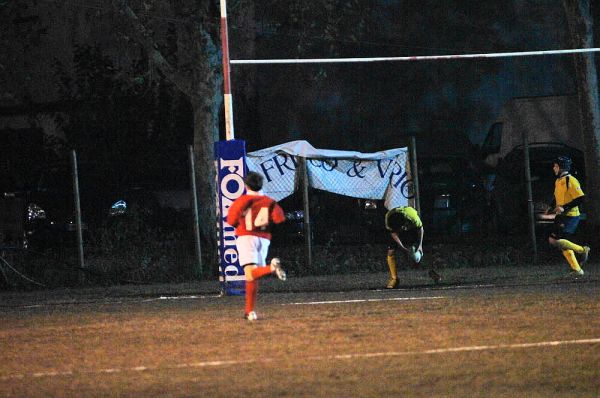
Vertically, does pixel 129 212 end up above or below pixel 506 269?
above

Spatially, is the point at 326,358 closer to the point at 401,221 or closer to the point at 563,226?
the point at 401,221

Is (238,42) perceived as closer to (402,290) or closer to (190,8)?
(190,8)

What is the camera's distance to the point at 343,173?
78.2 feet

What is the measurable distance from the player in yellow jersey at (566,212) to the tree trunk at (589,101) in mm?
5414

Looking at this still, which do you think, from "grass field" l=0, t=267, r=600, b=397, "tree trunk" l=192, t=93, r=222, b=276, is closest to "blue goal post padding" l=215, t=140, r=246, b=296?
"grass field" l=0, t=267, r=600, b=397

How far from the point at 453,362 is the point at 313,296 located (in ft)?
25.4

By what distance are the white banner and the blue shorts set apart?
4.31m

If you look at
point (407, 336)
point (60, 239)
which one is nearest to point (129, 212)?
point (60, 239)

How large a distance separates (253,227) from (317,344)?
3154 millimetres

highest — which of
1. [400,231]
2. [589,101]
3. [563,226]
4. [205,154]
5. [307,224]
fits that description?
[589,101]

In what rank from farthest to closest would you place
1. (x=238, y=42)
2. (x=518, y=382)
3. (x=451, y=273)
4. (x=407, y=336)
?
(x=238, y=42) → (x=451, y=273) → (x=407, y=336) → (x=518, y=382)

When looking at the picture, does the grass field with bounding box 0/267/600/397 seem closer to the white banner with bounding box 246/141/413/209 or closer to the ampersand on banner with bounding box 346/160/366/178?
the white banner with bounding box 246/141/413/209

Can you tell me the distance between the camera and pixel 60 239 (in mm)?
26438

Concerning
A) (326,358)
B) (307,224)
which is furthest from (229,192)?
(326,358)
